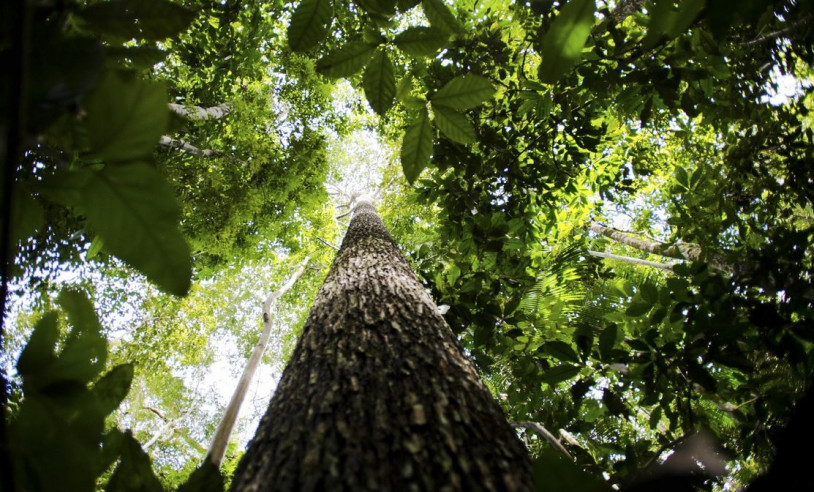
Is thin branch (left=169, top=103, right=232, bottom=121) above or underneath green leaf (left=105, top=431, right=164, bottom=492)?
above

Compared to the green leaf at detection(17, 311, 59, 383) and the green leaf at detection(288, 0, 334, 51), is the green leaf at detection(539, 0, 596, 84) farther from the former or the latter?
the green leaf at detection(17, 311, 59, 383)

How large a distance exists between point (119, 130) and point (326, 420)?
0.80 metres

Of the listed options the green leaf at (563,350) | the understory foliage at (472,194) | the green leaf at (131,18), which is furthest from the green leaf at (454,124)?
the green leaf at (563,350)

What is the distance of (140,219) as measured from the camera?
1.18 ft

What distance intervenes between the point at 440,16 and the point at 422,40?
8cm

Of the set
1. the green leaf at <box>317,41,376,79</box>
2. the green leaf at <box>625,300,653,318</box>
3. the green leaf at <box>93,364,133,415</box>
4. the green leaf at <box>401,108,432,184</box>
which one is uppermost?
the green leaf at <box>317,41,376,79</box>

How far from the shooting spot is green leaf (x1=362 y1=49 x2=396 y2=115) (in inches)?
30.4

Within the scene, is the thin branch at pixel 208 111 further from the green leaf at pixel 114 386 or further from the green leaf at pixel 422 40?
the green leaf at pixel 114 386

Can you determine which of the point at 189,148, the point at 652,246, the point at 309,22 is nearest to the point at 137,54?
the point at 309,22

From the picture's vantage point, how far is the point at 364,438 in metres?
0.82

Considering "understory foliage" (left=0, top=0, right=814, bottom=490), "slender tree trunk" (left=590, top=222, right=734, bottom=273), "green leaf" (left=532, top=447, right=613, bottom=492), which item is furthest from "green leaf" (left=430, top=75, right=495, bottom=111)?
"slender tree trunk" (left=590, top=222, right=734, bottom=273)

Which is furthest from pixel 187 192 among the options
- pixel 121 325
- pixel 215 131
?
pixel 121 325

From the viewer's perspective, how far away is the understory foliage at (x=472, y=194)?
0.35m

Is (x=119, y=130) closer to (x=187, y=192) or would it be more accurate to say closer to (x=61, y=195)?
(x=61, y=195)
